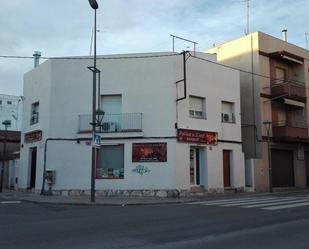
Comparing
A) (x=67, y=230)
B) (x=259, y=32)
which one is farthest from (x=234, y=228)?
(x=259, y=32)

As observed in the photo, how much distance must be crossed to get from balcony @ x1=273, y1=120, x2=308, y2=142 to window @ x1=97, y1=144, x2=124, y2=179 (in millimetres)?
11368

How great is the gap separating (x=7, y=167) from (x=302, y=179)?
2189 centimetres

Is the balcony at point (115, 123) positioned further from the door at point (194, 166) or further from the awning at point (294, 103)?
the awning at point (294, 103)

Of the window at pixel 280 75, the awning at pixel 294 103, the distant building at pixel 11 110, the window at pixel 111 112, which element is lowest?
the window at pixel 111 112

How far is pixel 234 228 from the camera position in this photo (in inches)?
434

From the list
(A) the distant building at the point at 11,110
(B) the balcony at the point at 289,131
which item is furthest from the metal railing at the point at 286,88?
(A) the distant building at the point at 11,110

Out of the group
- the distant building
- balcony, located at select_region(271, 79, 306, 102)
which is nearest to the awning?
balcony, located at select_region(271, 79, 306, 102)

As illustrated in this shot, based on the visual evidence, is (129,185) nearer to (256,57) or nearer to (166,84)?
(166,84)

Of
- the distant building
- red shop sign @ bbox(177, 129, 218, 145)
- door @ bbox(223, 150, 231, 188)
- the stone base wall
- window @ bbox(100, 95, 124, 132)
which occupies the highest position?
the distant building

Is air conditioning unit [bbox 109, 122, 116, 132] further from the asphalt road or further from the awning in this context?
the awning

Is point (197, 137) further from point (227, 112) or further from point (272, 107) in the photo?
point (272, 107)

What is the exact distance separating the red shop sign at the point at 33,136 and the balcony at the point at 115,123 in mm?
2872

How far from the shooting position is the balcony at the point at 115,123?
25250 millimetres

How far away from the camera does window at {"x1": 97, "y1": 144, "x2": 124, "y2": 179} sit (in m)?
25.2
